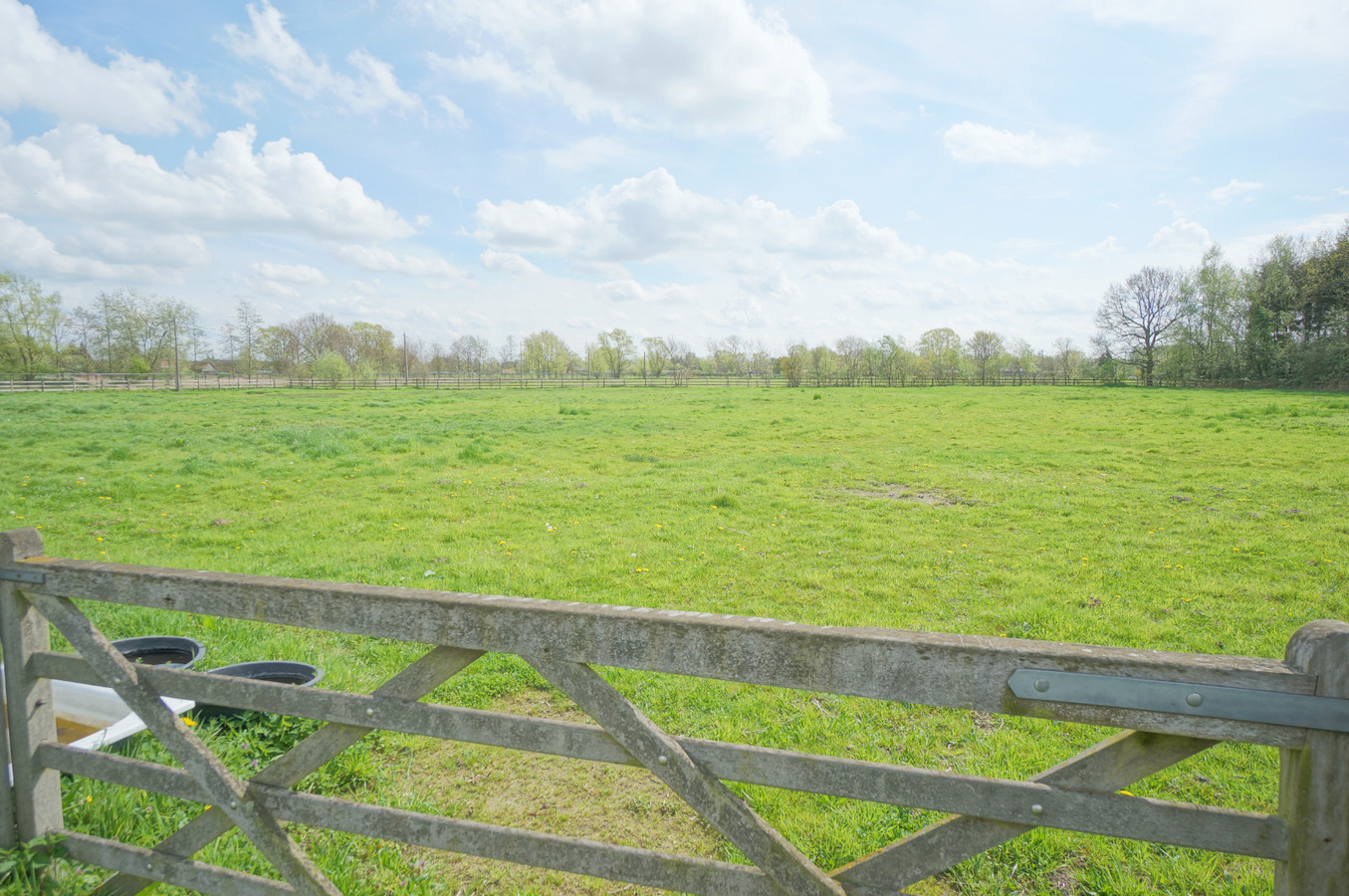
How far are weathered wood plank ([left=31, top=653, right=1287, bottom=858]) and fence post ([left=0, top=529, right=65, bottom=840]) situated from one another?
0.31 ft

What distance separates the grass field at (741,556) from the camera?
3832 mm

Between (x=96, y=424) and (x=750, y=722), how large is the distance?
26109 millimetres

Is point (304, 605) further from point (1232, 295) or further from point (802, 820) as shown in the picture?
point (1232, 295)

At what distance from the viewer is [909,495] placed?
12586 mm

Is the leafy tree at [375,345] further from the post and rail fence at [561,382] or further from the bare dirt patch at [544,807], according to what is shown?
the bare dirt patch at [544,807]

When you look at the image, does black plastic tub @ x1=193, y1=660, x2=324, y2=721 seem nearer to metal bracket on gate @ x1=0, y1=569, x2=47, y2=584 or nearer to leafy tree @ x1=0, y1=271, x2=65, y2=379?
metal bracket on gate @ x1=0, y1=569, x2=47, y2=584

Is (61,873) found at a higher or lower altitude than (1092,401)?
lower

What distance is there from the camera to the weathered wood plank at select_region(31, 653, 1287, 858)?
5.93ft

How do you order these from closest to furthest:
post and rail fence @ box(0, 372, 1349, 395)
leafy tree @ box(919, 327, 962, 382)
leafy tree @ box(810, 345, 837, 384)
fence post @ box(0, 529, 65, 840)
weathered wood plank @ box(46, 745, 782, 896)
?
weathered wood plank @ box(46, 745, 782, 896) → fence post @ box(0, 529, 65, 840) → post and rail fence @ box(0, 372, 1349, 395) → leafy tree @ box(810, 345, 837, 384) → leafy tree @ box(919, 327, 962, 382)

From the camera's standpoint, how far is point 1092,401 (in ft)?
112

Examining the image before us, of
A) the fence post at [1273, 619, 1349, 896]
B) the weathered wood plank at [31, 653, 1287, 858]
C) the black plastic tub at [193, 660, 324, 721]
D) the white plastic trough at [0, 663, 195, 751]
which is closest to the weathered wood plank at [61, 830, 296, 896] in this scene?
the weathered wood plank at [31, 653, 1287, 858]

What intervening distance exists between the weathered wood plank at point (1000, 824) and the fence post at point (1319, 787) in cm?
23

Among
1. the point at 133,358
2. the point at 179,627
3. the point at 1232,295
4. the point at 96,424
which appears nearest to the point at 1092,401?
the point at 1232,295

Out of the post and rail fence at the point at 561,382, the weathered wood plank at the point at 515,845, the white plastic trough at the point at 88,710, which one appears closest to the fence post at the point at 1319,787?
the weathered wood plank at the point at 515,845
